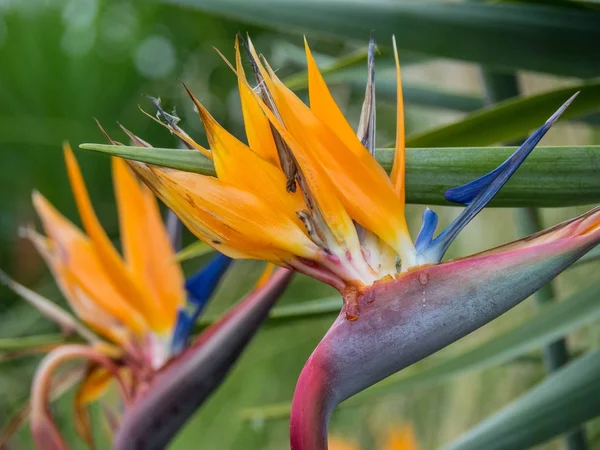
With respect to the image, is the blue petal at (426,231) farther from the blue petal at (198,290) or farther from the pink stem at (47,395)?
the pink stem at (47,395)

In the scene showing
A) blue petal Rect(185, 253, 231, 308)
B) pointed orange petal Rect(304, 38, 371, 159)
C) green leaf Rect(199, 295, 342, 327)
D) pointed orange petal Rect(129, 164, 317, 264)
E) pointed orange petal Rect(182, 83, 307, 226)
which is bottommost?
pointed orange petal Rect(129, 164, 317, 264)

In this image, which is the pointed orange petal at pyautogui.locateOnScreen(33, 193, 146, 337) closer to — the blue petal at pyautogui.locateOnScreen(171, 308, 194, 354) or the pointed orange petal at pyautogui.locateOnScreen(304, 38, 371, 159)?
the blue petal at pyautogui.locateOnScreen(171, 308, 194, 354)

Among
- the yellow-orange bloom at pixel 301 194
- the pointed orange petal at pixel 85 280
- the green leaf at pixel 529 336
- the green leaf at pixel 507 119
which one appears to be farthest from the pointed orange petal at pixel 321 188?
the pointed orange petal at pixel 85 280

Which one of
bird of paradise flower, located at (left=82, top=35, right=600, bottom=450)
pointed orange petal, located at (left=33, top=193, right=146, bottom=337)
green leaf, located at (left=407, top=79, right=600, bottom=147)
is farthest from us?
pointed orange petal, located at (left=33, top=193, right=146, bottom=337)

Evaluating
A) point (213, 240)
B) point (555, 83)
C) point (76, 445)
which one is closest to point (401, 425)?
point (555, 83)

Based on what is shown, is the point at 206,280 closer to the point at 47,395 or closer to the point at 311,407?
the point at 47,395

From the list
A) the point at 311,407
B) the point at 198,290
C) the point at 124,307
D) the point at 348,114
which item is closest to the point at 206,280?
the point at 198,290

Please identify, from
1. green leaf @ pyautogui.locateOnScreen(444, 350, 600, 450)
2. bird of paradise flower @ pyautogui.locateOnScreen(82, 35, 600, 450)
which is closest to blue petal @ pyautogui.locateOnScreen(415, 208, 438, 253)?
bird of paradise flower @ pyautogui.locateOnScreen(82, 35, 600, 450)
